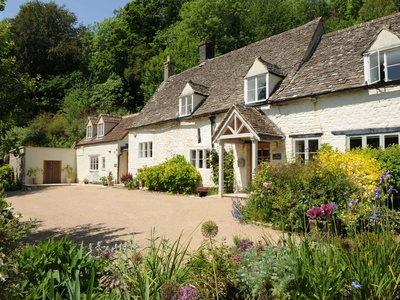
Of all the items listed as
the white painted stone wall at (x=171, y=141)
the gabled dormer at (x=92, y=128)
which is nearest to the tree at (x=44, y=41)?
the gabled dormer at (x=92, y=128)

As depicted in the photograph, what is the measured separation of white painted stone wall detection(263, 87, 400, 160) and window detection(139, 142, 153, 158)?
9.58 meters

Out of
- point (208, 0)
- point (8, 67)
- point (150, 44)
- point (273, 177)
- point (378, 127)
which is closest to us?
point (8, 67)

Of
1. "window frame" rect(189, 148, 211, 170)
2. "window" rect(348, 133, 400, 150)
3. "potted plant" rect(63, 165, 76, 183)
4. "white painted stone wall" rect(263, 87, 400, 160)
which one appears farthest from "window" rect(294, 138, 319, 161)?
"potted plant" rect(63, 165, 76, 183)

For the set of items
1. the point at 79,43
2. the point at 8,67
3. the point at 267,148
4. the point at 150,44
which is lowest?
the point at 267,148

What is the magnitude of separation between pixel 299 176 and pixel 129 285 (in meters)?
5.46

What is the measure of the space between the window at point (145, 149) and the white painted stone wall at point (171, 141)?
24 centimetres

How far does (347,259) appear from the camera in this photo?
297 centimetres

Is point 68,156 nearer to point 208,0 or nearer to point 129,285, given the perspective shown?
point 208,0

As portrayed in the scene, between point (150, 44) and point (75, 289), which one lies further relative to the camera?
point (150, 44)

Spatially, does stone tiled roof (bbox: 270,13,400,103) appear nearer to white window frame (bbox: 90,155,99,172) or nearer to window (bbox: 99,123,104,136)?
window (bbox: 99,123,104,136)

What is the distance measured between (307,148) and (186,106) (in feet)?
25.9

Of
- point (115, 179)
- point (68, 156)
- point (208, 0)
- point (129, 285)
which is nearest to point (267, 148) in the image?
point (129, 285)

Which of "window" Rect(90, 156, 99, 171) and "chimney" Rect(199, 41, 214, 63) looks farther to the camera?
"window" Rect(90, 156, 99, 171)

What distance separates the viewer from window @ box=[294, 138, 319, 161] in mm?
11805
